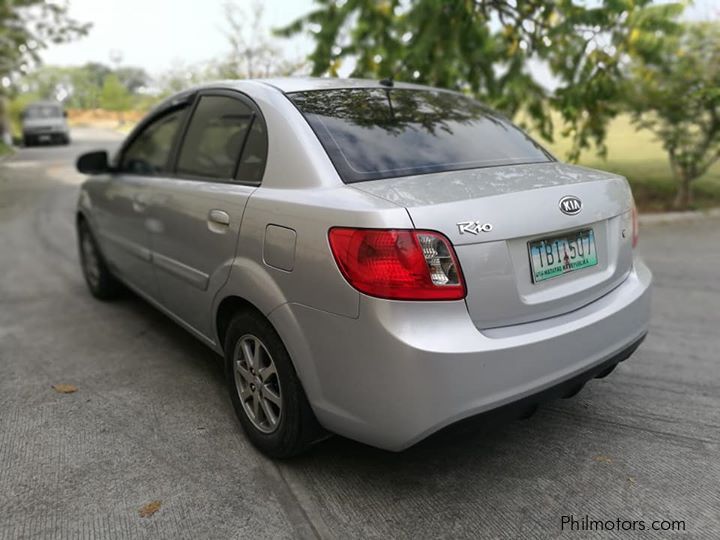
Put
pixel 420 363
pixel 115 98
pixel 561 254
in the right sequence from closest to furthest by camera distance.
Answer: pixel 420 363
pixel 561 254
pixel 115 98

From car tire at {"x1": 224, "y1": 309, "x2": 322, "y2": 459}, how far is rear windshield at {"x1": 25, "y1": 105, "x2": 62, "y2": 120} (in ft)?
95.5

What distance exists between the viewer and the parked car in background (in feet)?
87.9

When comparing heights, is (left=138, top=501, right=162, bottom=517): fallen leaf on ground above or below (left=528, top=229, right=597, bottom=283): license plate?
below

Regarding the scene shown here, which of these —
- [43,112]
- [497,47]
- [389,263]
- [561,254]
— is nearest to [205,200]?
[389,263]

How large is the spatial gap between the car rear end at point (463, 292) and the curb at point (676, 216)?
6567mm

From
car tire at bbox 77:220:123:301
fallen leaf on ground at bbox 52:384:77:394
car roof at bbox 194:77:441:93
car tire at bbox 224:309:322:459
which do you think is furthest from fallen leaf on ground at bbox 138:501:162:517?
car tire at bbox 77:220:123:301

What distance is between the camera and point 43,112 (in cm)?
2780

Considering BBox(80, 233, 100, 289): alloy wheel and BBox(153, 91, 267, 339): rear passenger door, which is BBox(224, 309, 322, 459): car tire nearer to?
BBox(153, 91, 267, 339): rear passenger door

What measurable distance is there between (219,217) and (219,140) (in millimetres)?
679

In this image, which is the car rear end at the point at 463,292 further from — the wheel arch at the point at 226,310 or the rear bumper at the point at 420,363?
the wheel arch at the point at 226,310

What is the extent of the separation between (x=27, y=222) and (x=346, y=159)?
8482 millimetres

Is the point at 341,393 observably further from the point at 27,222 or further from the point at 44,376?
the point at 27,222

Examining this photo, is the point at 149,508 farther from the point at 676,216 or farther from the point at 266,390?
the point at 676,216

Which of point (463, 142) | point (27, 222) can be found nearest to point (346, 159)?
point (463, 142)
